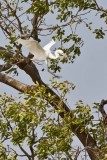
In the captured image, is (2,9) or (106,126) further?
(2,9)

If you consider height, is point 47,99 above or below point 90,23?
below

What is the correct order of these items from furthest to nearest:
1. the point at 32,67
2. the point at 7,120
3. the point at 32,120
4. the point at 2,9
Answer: the point at 32,67 < the point at 2,9 < the point at 7,120 < the point at 32,120

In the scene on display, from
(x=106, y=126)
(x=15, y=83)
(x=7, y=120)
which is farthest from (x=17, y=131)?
(x=15, y=83)

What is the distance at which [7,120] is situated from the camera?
251 inches

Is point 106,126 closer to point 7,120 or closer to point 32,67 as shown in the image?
point 7,120

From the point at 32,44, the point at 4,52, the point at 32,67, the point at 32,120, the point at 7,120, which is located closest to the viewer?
the point at 32,120

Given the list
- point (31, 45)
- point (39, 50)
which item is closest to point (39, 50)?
point (39, 50)

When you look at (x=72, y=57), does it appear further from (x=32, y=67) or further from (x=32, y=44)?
(x=32, y=44)

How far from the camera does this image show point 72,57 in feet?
26.3

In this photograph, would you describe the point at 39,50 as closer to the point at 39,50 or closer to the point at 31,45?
the point at 39,50

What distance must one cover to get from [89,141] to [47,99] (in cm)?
213

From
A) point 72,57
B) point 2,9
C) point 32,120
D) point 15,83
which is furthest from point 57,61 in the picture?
point 32,120

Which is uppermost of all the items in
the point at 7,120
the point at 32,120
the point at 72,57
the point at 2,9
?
the point at 2,9

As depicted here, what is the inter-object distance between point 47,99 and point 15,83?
2.81 metres
